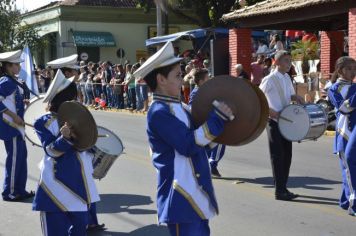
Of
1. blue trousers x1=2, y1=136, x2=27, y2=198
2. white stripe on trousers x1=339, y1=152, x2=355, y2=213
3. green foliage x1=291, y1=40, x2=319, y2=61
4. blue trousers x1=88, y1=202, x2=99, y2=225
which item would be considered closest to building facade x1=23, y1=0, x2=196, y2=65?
green foliage x1=291, y1=40, x2=319, y2=61

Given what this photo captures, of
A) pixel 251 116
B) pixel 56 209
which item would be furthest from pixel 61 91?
pixel 251 116

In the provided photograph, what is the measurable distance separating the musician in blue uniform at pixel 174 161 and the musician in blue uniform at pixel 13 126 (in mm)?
4170

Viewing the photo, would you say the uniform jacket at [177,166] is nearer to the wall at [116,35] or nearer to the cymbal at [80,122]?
the cymbal at [80,122]

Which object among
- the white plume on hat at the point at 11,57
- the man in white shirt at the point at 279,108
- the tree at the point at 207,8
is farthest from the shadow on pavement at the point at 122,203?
the tree at the point at 207,8

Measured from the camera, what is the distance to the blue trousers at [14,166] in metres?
7.82

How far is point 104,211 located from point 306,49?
15.3 m

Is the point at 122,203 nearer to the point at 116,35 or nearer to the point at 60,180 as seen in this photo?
the point at 60,180

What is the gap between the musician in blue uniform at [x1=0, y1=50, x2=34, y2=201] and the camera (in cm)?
756

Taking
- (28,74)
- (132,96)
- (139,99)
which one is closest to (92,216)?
(28,74)

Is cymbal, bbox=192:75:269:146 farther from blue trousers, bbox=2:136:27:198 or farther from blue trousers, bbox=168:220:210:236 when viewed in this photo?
blue trousers, bbox=2:136:27:198

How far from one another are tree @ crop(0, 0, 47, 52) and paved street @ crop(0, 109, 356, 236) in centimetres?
3321

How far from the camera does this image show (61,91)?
4.95 metres

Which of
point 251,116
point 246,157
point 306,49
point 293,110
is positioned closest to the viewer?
point 251,116

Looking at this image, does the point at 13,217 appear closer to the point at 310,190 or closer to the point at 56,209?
the point at 56,209
